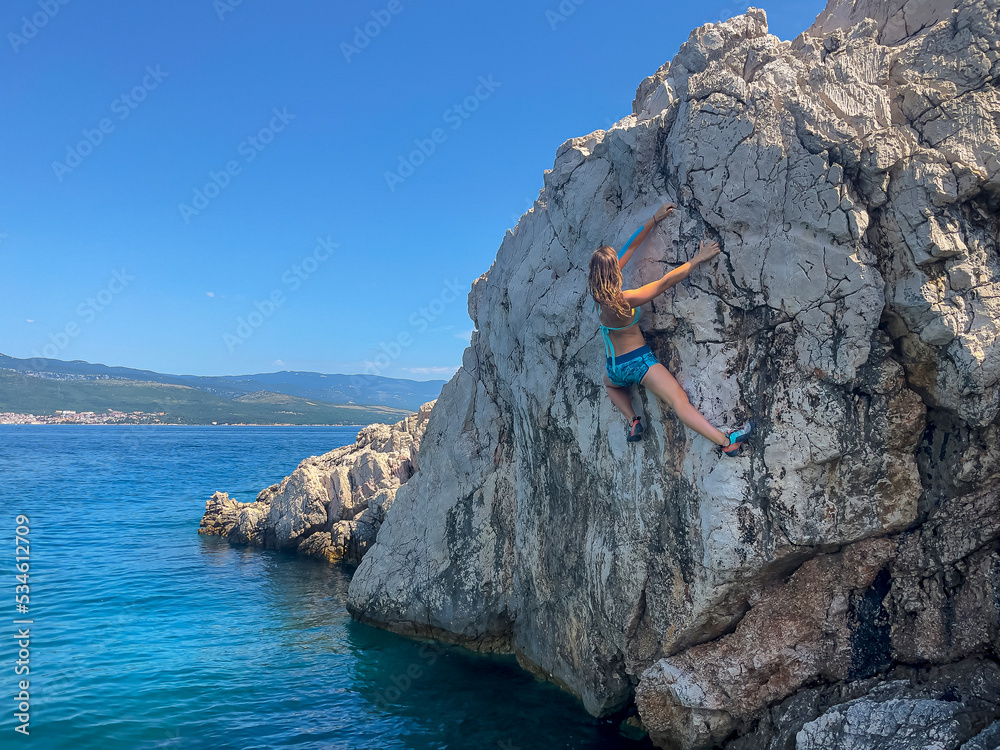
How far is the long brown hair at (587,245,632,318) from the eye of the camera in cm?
888

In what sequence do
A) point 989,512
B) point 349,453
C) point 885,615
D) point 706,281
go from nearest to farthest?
point 989,512 < point 885,615 < point 706,281 < point 349,453

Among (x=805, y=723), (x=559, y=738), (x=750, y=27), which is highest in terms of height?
(x=750, y=27)

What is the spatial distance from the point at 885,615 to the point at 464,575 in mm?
8586

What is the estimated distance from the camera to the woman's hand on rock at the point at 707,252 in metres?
8.73

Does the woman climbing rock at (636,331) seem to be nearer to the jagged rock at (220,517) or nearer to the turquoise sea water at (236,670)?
the turquoise sea water at (236,670)

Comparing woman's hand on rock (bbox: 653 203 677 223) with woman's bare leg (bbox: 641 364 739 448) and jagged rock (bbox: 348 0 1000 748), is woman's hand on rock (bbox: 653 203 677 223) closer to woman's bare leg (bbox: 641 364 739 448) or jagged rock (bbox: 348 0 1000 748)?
jagged rock (bbox: 348 0 1000 748)

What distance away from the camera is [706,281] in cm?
891

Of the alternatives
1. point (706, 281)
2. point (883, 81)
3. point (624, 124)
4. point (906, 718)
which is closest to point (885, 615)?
point (906, 718)

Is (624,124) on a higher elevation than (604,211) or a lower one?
higher

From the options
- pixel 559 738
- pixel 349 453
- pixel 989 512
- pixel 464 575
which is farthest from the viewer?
pixel 349 453

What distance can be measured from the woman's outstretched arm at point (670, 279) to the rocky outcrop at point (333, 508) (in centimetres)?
1643

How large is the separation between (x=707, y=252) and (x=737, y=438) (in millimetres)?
2683

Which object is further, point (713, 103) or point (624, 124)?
point (624, 124)

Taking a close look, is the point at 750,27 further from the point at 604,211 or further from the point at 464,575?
the point at 464,575
